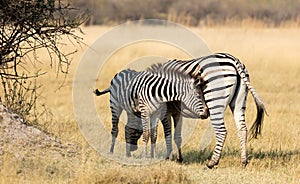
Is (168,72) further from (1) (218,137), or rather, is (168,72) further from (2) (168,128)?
(1) (218,137)

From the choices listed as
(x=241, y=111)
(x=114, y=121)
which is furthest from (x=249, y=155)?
(x=114, y=121)

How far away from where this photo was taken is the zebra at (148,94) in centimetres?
883

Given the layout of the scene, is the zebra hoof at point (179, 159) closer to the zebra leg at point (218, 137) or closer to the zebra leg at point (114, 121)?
the zebra leg at point (218, 137)

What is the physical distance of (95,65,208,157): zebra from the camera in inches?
348

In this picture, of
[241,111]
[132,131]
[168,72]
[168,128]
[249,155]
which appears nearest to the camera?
[241,111]

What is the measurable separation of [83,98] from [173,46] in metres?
9.92

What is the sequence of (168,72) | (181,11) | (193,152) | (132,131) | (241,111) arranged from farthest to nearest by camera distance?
(181,11)
(193,152)
(132,131)
(168,72)
(241,111)

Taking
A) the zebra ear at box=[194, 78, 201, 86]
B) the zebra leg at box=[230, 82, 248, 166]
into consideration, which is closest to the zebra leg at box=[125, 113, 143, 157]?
the zebra ear at box=[194, 78, 201, 86]

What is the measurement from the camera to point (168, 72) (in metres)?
9.30

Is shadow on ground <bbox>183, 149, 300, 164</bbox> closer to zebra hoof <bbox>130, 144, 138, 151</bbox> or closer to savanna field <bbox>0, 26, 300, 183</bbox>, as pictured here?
savanna field <bbox>0, 26, 300, 183</bbox>

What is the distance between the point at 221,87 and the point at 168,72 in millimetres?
882

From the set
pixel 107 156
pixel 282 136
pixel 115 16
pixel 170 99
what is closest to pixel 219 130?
pixel 170 99

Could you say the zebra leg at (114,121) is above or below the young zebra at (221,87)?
below

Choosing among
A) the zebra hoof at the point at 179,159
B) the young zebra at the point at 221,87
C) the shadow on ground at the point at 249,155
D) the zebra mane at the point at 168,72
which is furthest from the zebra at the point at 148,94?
the shadow on ground at the point at 249,155
